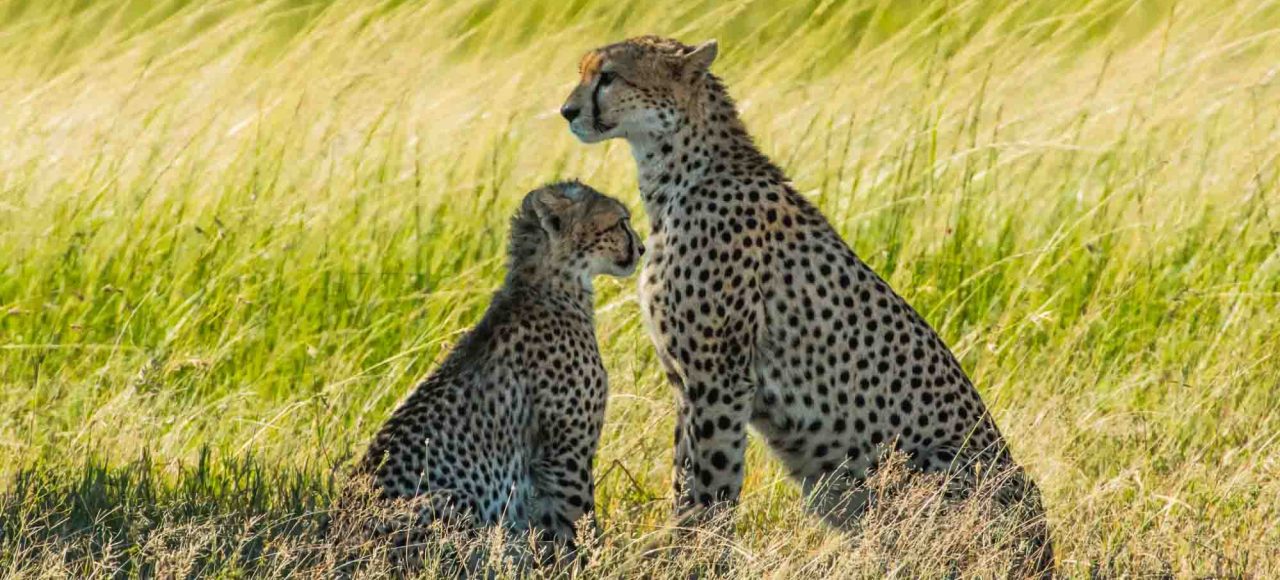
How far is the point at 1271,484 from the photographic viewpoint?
397 centimetres

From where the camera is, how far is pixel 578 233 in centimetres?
416

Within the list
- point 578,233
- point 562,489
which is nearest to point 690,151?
point 578,233

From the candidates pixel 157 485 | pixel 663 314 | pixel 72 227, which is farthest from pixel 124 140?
pixel 663 314

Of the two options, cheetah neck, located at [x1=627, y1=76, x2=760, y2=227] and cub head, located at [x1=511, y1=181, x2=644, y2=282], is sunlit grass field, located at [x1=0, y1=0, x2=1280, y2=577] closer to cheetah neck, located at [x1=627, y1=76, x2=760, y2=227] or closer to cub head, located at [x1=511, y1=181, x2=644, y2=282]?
cub head, located at [x1=511, y1=181, x2=644, y2=282]

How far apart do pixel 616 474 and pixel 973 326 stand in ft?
4.39

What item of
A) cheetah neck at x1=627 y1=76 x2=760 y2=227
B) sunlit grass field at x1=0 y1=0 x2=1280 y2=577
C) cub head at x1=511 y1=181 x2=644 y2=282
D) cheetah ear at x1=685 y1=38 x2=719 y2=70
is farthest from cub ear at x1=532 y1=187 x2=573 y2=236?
sunlit grass field at x1=0 y1=0 x2=1280 y2=577

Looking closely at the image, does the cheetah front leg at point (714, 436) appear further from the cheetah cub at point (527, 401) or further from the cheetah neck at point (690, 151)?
the cheetah neck at point (690, 151)

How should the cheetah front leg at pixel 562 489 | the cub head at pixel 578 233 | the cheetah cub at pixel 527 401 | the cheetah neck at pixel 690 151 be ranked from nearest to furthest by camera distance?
the cheetah cub at pixel 527 401, the cheetah front leg at pixel 562 489, the cheetah neck at pixel 690 151, the cub head at pixel 578 233

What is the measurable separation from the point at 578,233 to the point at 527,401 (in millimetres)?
421

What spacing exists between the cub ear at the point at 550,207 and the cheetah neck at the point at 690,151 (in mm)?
175

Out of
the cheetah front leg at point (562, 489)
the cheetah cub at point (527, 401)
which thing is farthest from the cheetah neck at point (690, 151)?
the cheetah front leg at point (562, 489)

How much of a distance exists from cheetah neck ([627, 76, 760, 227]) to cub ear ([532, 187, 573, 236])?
175 mm

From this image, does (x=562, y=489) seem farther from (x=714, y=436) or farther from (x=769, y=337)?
(x=769, y=337)

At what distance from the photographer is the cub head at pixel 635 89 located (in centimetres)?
392
